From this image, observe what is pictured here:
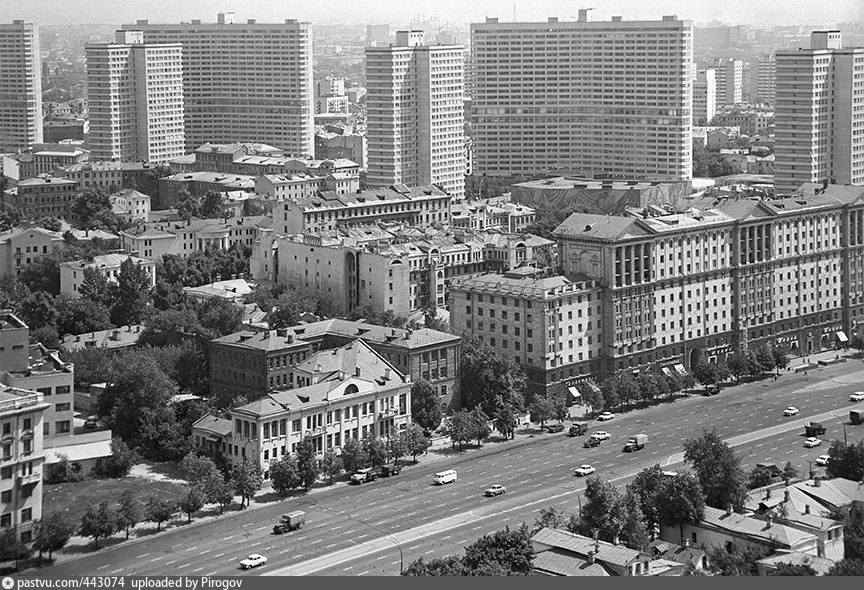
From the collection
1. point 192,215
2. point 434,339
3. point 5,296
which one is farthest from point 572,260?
point 192,215

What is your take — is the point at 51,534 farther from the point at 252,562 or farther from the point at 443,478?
the point at 443,478

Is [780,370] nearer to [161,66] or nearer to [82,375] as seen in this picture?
[82,375]

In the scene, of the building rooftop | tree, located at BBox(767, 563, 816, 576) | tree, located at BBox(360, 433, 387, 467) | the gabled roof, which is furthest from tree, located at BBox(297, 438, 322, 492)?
tree, located at BBox(767, 563, 816, 576)

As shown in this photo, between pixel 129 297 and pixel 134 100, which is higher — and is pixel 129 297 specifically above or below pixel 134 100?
Answer: below

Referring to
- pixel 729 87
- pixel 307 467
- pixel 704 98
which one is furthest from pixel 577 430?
pixel 729 87

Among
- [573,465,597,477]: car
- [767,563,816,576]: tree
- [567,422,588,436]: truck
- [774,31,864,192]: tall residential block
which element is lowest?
[573,465,597,477]: car

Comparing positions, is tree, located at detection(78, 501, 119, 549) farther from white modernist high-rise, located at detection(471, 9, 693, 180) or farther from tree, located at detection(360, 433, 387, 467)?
white modernist high-rise, located at detection(471, 9, 693, 180)

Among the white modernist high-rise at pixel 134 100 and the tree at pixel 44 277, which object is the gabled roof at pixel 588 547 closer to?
the tree at pixel 44 277

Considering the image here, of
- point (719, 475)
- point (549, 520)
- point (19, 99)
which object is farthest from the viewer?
point (19, 99)

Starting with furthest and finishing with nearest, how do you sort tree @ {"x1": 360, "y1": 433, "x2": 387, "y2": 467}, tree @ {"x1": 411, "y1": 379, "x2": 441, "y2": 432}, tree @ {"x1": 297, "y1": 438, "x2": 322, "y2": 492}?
tree @ {"x1": 411, "y1": 379, "x2": 441, "y2": 432}
tree @ {"x1": 360, "y1": 433, "x2": 387, "y2": 467}
tree @ {"x1": 297, "y1": 438, "x2": 322, "y2": 492}
